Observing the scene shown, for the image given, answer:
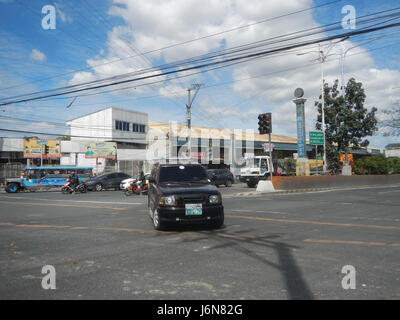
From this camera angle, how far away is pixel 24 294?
3.91m

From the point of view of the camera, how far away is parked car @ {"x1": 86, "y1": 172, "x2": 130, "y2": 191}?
2728 cm

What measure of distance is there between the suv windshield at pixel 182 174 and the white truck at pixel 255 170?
57.5 feet

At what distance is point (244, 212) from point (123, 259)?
6688 millimetres

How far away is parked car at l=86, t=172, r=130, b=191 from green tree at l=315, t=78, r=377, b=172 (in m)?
19.1

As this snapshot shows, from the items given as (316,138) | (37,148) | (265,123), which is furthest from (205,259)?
(37,148)

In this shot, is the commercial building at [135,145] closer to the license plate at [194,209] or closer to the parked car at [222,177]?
the parked car at [222,177]

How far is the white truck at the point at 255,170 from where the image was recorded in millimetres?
26344

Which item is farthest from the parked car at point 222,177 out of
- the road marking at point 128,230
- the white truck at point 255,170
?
the road marking at point 128,230

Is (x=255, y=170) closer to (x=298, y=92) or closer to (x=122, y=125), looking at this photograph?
(x=298, y=92)

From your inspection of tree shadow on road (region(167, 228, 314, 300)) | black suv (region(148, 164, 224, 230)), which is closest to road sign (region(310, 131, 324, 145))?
black suv (region(148, 164, 224, 230))

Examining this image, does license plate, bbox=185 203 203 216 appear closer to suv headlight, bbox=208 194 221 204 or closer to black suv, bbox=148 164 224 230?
black suv, bbox=148 164 224 230
